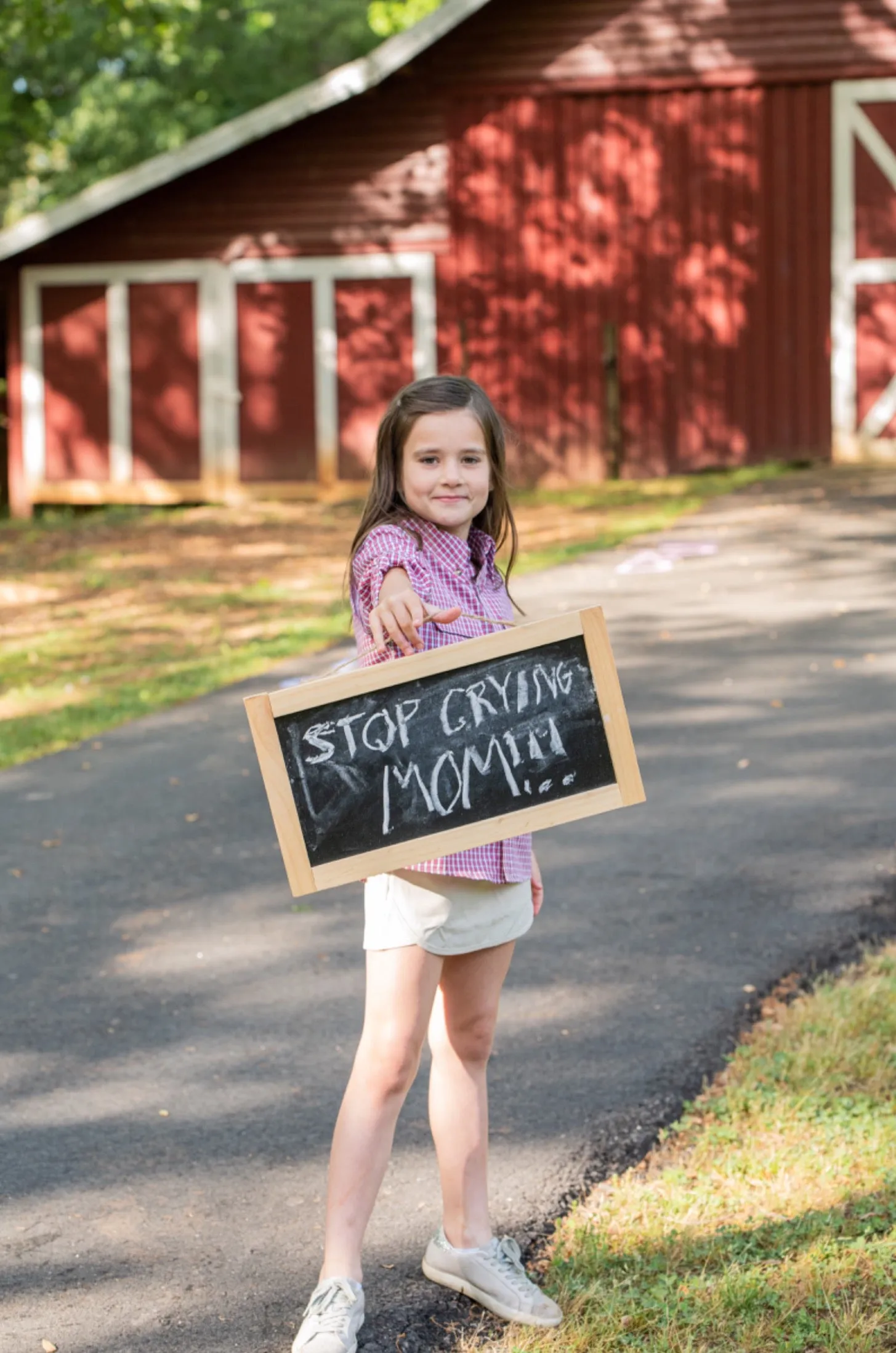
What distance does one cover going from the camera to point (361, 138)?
58.7 feet

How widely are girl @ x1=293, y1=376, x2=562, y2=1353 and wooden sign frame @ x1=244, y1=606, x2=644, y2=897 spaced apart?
0.14 feet

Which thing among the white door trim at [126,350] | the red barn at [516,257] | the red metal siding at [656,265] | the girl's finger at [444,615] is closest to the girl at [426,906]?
the girl's finger at [444,615]

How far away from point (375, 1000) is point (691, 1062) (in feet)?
4.76

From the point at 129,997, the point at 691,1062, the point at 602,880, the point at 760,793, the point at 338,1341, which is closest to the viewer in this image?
the point at 338,1341

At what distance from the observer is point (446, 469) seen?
286 centimetres

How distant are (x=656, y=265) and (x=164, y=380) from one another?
5.47 metres

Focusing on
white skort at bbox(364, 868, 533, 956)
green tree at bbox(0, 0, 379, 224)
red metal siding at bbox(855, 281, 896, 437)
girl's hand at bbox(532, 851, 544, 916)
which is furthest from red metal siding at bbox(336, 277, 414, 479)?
white skort at bbox(364, 868, 533, 956)

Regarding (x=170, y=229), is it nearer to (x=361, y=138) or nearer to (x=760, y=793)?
(x=361, y=138)

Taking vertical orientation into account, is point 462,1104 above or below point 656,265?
below

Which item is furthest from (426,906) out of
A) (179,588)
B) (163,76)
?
(163,76)

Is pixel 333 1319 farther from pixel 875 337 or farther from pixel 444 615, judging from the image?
pixel 875 337

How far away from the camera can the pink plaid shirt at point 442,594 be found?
2.81m

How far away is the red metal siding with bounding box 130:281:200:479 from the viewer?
59.9 ft

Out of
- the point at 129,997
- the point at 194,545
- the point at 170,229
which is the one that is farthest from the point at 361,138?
the point at 129,997
